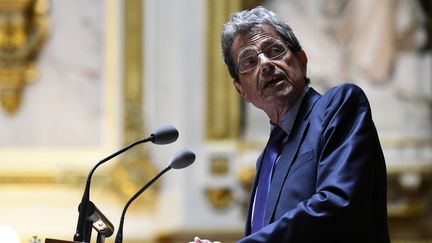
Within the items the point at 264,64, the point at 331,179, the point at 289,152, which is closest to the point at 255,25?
the point at 264,64

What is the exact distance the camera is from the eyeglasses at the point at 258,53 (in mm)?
A: 3285

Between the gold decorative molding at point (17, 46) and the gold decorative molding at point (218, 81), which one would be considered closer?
the gold decorative molding at point (218, 81)

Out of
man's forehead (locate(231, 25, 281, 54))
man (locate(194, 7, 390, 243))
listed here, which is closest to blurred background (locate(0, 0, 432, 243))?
man (locate(194, 7, 390, 243))

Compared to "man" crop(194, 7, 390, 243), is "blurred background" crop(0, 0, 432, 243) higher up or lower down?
higher up

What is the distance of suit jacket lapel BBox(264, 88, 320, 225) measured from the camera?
3091 mm

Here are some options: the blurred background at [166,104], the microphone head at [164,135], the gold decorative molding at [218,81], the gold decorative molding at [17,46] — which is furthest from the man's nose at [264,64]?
the gold decorative molding at [17,46]

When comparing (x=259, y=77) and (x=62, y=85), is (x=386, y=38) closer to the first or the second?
(x=62, y=85)

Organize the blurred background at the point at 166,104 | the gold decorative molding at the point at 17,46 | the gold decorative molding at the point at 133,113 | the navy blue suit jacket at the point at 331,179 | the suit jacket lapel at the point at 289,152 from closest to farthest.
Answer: the navy blue suit jacket at the point at 331,179, the suit jacket lapel at the point at 289,152, the blurred background at the point at 166,104, the gold decorative molding at the point at 133,113, the gold decorative molding at the point at 17,46

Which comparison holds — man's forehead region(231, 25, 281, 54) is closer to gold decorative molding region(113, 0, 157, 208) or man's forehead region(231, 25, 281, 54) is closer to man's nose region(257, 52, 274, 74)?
man's nose region(257, 52, 274, 74)

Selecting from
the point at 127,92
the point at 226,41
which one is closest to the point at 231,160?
the point at 127,92

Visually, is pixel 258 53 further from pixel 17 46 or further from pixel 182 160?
pixel 17 46

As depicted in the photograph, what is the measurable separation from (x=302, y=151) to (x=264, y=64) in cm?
34

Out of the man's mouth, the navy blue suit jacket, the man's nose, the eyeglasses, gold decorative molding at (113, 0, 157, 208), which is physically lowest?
the navy blue suit jacket

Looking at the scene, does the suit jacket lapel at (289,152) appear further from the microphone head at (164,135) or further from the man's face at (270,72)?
the microphone head at (164,135)
